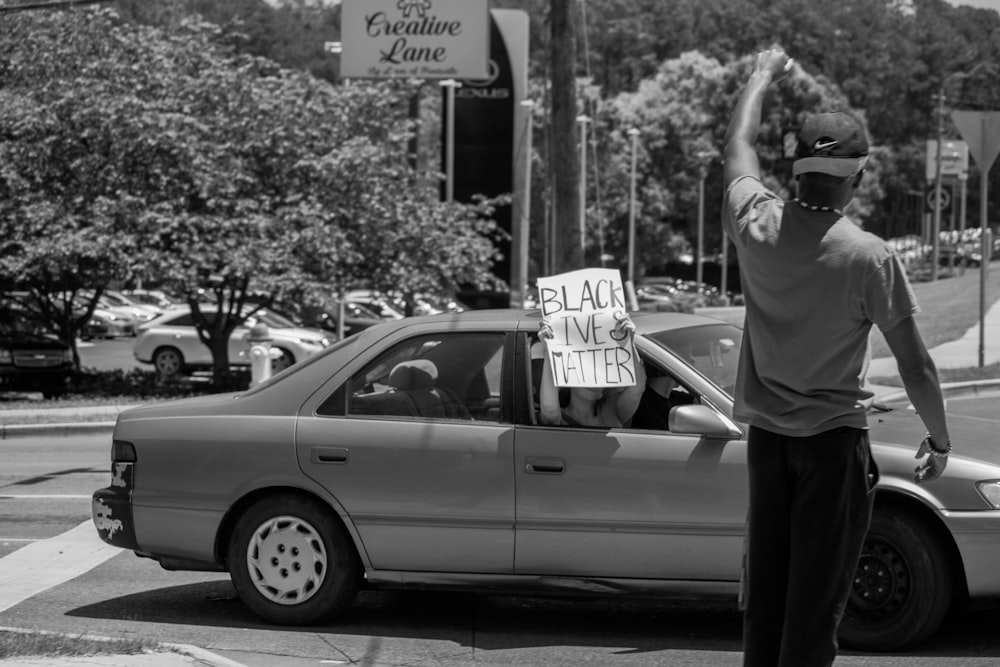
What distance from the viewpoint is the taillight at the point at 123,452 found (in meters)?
6.80

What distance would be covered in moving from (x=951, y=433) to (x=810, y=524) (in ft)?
10.3

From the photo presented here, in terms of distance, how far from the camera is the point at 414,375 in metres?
6.62

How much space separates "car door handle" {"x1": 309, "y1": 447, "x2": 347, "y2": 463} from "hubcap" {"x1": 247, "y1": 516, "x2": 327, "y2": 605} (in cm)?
31

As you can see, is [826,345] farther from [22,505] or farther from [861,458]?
[22,505]

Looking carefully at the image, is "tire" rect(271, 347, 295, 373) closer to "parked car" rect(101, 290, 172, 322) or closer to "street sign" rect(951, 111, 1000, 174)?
"street sign" rect(951, 111, 1000, 174)

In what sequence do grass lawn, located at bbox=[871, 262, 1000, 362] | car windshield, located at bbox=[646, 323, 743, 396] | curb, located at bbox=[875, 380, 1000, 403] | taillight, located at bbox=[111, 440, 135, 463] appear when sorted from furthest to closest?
grass lawn, located at bbox=[871, 262, 1000, 362] < curb, located at bbox=[875, 380, 1000, 403] < taillight, located at bbox=[111, 440, 135, 463] < car windshield, located at bbox=[646, 323, 743, 396]

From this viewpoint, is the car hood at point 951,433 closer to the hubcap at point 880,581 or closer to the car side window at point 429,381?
the hubcap at point 880,581

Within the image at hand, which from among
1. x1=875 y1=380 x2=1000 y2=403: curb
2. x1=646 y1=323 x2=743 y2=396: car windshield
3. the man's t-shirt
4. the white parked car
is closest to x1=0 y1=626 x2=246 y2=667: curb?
x1=646 y1=323 x2=743 y2=396: car windshield

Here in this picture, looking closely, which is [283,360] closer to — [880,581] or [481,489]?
[481,489]

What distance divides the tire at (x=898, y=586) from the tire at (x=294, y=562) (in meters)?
2.35

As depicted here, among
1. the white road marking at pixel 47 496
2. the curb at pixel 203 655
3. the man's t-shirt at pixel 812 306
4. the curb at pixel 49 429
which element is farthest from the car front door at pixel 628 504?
the curb at pixel 49 429

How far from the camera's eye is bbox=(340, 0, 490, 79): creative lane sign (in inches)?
1412

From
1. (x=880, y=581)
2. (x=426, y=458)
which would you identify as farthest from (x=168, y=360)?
(x=880, y=581)

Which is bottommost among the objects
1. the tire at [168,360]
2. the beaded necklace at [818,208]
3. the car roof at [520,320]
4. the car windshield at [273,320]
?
the tire at [168,360]
